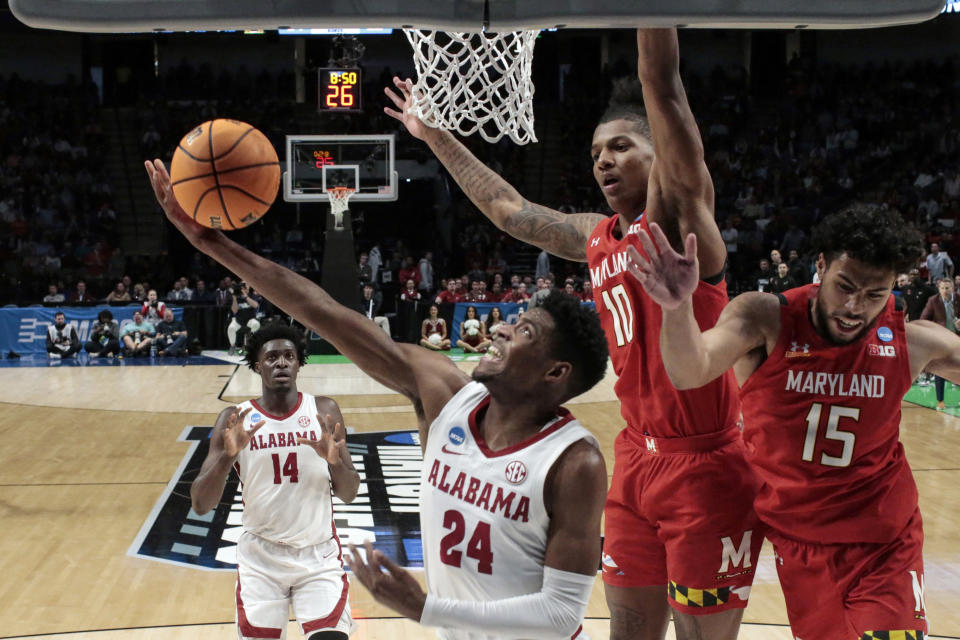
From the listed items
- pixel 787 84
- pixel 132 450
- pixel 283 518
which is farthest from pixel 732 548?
pixel 787 84

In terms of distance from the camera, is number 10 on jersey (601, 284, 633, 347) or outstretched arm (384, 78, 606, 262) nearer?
number 10 on jersey (601, 284, 633, 347)

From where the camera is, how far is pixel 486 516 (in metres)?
2.52

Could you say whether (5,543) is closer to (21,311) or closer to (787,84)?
(21,311)

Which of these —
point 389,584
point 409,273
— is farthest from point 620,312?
point 409,273

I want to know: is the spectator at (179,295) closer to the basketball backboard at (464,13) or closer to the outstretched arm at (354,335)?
the outstretched arm at (354,335)

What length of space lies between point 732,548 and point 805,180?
20.8 meters

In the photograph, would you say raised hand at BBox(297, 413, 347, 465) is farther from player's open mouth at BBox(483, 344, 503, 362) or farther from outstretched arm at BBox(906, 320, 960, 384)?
outstretched arm at BBox(906, 320, 960, 384)

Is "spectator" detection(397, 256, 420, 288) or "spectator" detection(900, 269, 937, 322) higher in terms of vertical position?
"spectator" detection(900, 269, 937, 322)

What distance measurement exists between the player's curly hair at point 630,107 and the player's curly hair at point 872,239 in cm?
65

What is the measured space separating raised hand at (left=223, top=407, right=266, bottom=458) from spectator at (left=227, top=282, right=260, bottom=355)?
12.7m

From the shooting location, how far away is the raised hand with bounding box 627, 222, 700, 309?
2.46 m

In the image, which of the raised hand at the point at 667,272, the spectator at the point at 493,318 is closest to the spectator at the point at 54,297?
the spectator at the point at 493,318

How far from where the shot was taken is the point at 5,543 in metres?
6.65

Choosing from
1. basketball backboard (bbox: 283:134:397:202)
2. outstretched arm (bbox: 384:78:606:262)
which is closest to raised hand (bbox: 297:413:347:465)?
outstretched arm (bbox: 384:78:606:262)
